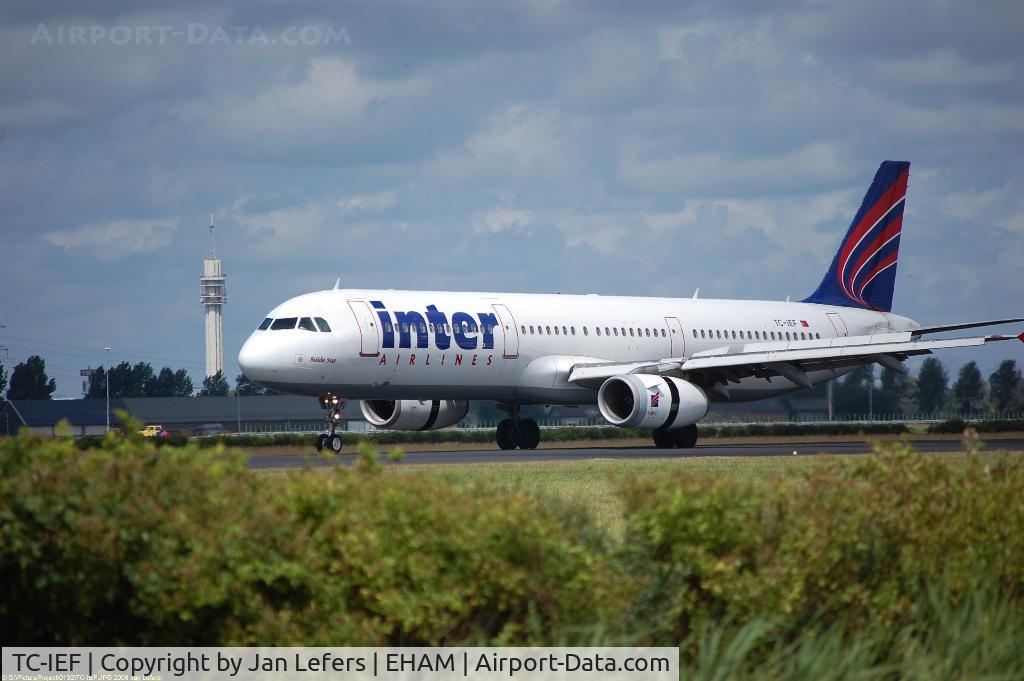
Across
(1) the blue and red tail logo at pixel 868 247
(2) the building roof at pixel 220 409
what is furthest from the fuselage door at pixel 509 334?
(2) the building roof at pixel 220 409

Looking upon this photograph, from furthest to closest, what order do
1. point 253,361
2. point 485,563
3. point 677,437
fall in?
point 677,437
point 253,361
point 485,563

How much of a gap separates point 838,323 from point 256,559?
40060 millimetres

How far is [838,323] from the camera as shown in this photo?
4597 cm

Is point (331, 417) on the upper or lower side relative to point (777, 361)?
lower

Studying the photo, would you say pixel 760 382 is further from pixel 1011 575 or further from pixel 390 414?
pixel 1011 575

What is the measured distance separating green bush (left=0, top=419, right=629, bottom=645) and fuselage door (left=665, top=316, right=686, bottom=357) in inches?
1274

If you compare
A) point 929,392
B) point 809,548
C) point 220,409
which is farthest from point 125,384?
point 809,548

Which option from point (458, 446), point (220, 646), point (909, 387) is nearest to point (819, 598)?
point (220, 646)

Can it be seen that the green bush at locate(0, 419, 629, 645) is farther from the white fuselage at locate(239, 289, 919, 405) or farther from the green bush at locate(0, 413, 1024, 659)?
the white fuselage at locate(239, 289, 919, 405)

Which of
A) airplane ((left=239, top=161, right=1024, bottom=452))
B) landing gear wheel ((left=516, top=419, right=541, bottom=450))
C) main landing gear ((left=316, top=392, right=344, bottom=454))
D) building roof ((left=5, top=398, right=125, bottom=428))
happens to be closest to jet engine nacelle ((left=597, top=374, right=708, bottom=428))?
airplane ((left=239, top=161, right=1024, bottom=452))

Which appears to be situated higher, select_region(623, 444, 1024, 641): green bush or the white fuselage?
the white fuselage

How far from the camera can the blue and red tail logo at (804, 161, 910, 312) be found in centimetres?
4722

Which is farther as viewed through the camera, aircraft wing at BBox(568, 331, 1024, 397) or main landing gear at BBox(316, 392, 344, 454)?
aircraft wing at BBox(568, 331, 1024, 397)

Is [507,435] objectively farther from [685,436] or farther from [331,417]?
[331,417]
